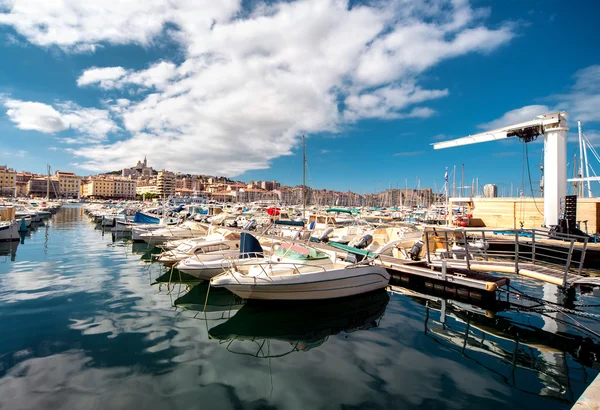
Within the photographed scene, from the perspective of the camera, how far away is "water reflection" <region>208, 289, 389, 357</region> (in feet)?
24.7

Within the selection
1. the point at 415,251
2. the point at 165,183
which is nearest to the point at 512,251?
the point at 415,251

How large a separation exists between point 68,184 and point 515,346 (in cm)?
20963

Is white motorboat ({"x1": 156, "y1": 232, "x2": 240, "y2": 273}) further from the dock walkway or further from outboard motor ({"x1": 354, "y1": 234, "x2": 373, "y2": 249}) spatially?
the dock walkway

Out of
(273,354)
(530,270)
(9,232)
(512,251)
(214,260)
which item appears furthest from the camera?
(9,232)

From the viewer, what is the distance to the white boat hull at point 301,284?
915 cm

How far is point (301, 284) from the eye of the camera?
952cm

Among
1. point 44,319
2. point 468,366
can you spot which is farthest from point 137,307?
point 468,366

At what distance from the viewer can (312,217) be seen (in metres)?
33.0

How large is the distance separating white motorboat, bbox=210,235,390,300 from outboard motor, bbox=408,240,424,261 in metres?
4.42

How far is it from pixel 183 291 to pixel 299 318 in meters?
5.51

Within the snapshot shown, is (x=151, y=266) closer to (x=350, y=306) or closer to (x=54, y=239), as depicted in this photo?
(x=350, y=306)

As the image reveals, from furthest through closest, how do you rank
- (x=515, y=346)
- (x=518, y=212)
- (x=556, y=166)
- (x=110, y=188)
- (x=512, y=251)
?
(x=110, y=188) < (x=518, y=212) < (x=556, y=166) < (x=512, y=251) < (x=515, y=346)

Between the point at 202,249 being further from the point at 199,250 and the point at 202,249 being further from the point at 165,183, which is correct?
the point at 165,183

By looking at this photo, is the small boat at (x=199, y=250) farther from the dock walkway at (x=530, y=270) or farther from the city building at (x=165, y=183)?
the city building at (x=165, y=183)
